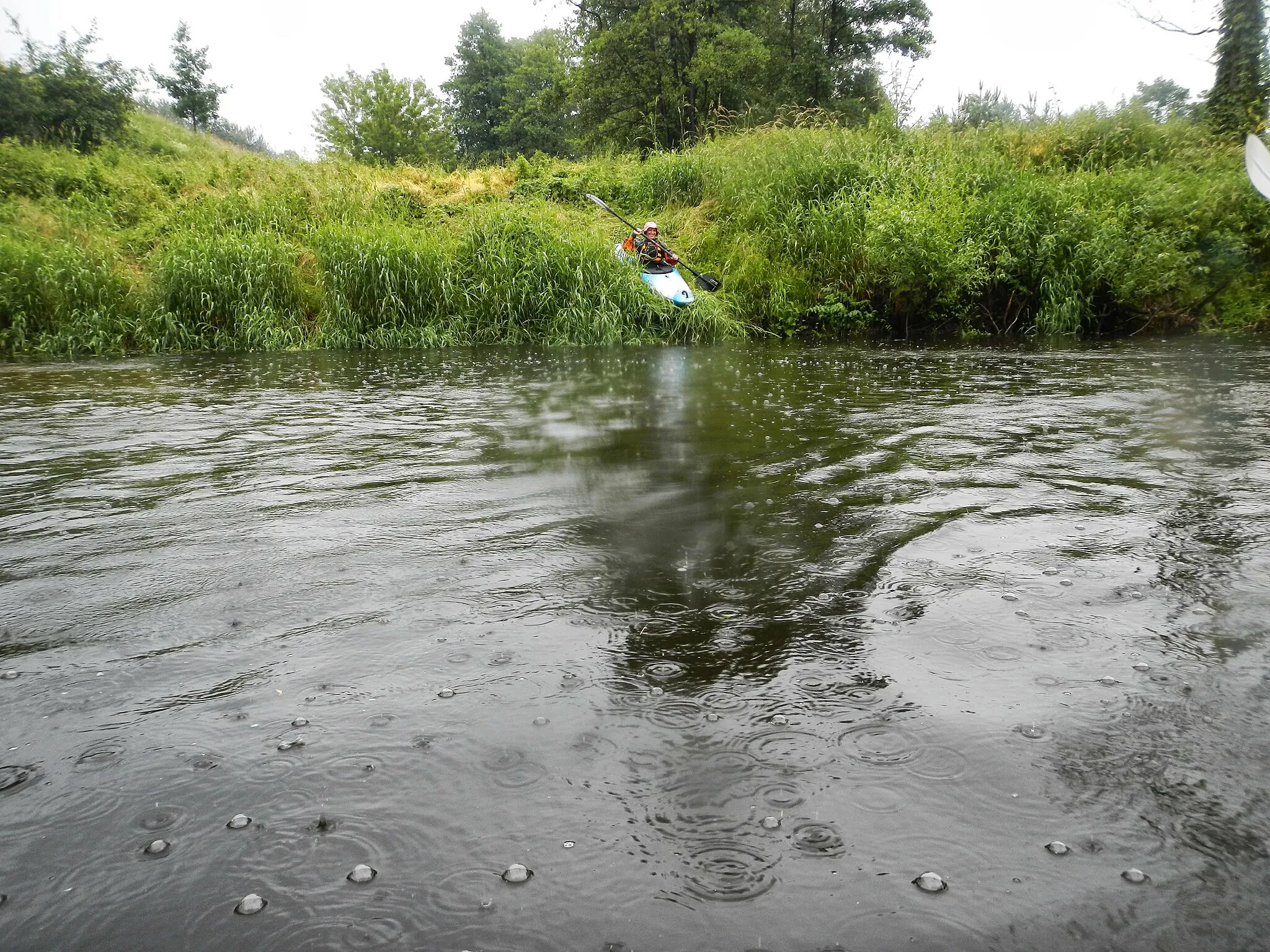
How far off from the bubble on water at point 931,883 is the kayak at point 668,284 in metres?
13.3

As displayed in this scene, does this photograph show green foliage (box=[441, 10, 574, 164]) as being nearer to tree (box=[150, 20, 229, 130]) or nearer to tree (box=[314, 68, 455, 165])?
tree (box=[314, 68, 455, 165])

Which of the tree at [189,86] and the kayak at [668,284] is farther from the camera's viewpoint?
the tree at [189,86]

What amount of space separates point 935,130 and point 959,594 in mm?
18562

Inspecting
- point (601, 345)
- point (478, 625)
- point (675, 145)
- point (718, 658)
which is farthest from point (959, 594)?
point (675, 145)

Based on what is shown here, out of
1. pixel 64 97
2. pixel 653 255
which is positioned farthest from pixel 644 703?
pixel 64 97

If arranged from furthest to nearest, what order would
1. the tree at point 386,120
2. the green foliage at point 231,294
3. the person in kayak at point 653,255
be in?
1. the tree at point 386,120
2. the person in kayak at point 653,255
3. the green foliage at point 231,294

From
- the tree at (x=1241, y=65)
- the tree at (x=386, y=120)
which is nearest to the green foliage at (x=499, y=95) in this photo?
the tree at (x=386, y=120)

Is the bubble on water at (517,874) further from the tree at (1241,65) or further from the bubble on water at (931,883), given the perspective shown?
the tree at (1241,65)

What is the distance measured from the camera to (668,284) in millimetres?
14602

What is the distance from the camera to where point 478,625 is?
9.65 ft

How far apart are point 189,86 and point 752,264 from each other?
3137 centimetres

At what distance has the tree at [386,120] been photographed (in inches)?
1577

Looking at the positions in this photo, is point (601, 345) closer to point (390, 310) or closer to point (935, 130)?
point (390, 310)

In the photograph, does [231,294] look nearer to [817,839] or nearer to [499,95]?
[817,839]
